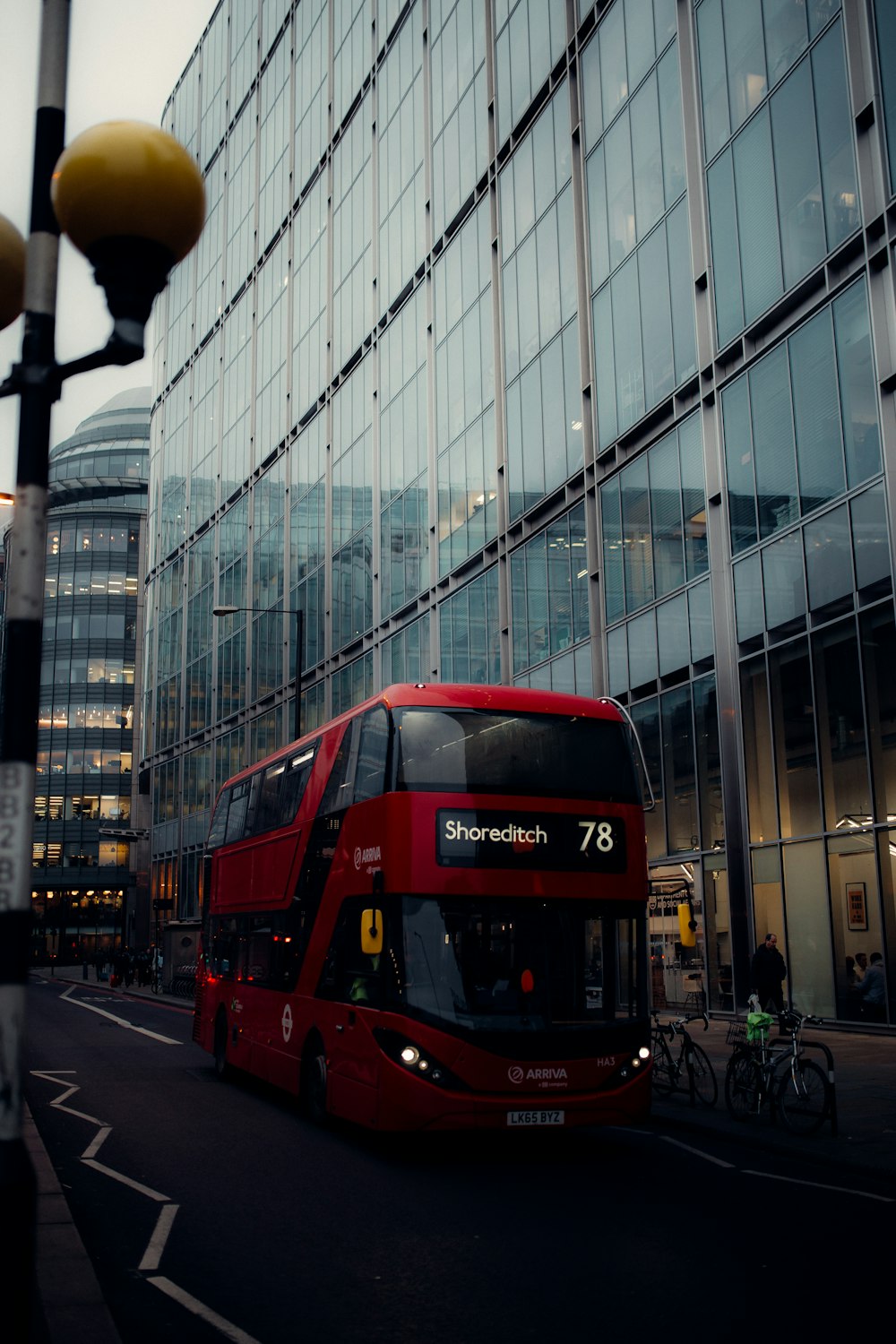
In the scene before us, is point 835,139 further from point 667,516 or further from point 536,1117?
point 536,1117

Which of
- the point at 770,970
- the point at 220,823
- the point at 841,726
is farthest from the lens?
the point at 841,726

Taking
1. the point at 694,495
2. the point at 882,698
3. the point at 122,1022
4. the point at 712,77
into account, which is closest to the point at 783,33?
the point at 712,77

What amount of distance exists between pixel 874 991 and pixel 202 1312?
48.4 feet

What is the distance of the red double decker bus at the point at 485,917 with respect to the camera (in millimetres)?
10211

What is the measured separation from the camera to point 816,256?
2036 centimetres

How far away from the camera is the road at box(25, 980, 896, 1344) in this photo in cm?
598

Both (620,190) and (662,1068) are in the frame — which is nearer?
(662,1068)

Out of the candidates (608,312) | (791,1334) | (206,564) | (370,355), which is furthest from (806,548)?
(206,564)

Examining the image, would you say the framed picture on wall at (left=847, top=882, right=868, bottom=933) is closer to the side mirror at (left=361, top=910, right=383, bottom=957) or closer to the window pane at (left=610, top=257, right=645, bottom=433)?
the window pane at (left=610, top=257, right=645, bottom=433)

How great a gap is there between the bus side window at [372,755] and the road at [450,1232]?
10.9ft

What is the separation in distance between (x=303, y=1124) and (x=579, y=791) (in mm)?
4972

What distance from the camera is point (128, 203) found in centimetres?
352

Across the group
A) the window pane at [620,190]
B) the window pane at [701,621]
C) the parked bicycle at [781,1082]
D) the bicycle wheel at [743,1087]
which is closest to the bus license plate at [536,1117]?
the parked bicycle at [781,1082]

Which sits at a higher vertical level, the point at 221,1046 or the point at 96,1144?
the point at 221,1046
